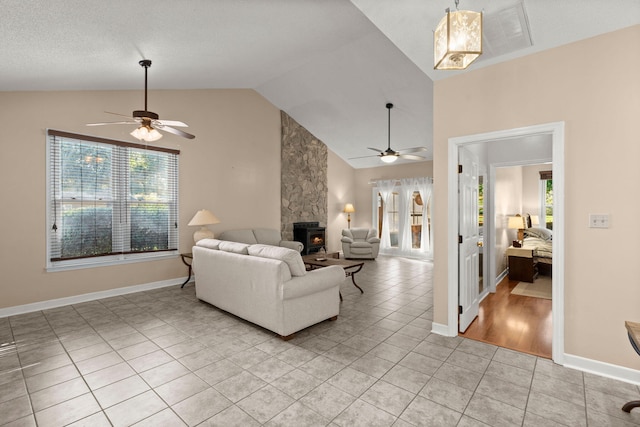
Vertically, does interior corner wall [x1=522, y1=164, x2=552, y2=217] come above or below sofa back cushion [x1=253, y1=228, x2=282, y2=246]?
above

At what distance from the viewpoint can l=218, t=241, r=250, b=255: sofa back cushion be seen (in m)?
3.65

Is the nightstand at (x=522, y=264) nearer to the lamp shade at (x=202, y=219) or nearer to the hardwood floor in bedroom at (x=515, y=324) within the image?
the hardwood floor in bedroom at (x=515, y=324)

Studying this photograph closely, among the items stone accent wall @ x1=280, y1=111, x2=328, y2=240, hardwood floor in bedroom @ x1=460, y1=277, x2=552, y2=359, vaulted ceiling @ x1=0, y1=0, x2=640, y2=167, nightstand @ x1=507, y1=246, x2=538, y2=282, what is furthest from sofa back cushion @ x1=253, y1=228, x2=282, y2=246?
nightstand @ x1=507, y1=246, x2=538, y2=282

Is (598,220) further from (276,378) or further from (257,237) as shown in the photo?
(257,237)

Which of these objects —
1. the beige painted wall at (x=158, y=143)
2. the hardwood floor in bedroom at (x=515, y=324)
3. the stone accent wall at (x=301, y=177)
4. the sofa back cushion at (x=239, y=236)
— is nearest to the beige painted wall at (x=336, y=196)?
the stone accent wall at (x=301, y=177)

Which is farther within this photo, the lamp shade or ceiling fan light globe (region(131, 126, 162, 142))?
the lamp shade

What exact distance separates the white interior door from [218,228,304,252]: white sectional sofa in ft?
11.9

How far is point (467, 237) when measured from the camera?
3.41 metres

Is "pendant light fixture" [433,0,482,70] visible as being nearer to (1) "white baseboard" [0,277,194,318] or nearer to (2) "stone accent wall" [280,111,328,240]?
(1) "white baseboard" [0,277,194,318]

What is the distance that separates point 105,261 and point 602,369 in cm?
588

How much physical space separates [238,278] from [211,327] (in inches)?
24.0

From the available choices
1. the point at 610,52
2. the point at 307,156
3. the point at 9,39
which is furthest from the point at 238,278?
the point at 307,156

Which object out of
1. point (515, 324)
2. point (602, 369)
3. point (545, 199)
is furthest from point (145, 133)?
point (545, 199)

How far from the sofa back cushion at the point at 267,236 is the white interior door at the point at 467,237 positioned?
160 inches
